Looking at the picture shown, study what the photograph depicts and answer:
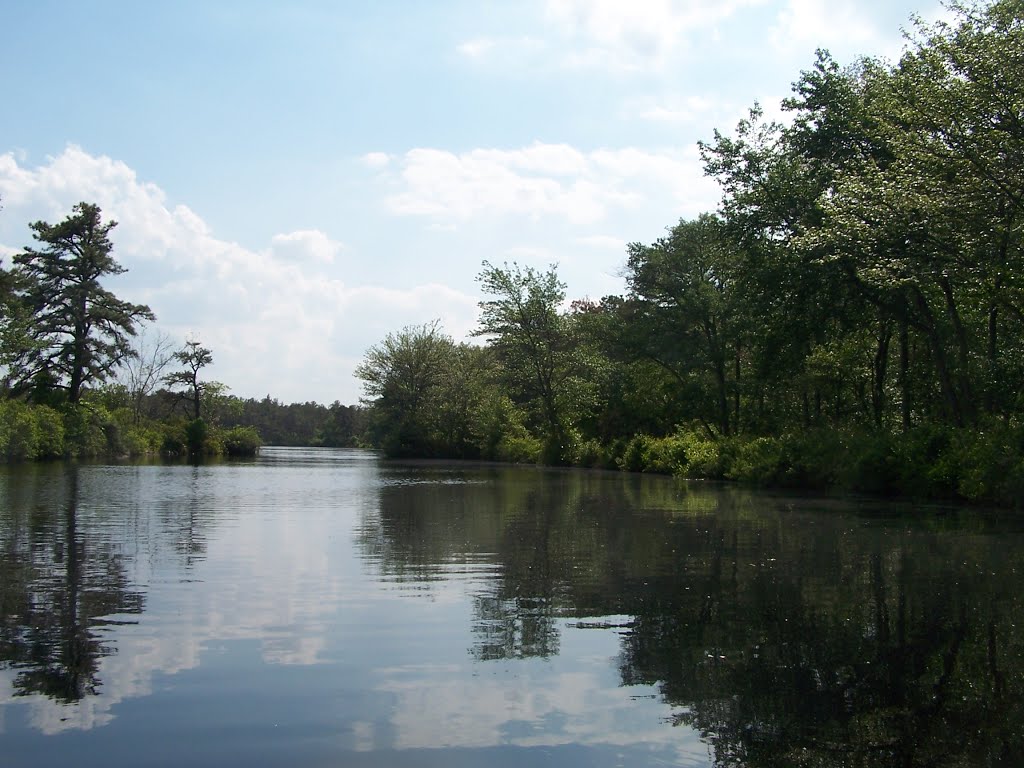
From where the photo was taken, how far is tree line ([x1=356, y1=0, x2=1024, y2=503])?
23.5 m

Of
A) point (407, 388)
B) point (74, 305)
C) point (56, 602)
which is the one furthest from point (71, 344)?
point (56, 602)

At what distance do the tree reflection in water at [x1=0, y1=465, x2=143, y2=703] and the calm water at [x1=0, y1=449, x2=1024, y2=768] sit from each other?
0.15 feet

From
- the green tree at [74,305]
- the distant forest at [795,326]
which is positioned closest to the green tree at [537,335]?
the distant forest at [795,326]

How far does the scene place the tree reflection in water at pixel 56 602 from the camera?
7.41m

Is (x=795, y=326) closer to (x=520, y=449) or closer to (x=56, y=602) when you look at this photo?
(x=56, y=602)

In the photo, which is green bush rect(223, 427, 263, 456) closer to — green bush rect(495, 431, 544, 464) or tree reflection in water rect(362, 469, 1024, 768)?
green bush rect(495, 431, 544, 464)

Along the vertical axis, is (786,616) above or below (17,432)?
below

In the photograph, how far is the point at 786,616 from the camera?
9836 millimetres

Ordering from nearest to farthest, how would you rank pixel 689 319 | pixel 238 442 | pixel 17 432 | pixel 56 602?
pixel 56 602
pixel 689 319
pixel 17 432
pixel 238 442

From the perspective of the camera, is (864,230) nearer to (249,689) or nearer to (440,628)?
(440,628)

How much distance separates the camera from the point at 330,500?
28375mm

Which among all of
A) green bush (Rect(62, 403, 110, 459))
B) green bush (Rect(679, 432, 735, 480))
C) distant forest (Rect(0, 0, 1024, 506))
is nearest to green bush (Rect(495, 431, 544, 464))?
distant forest (Rect(0, 0, 1024, 506))

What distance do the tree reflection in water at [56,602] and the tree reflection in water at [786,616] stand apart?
11.2ft

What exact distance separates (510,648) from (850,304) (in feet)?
92.4
